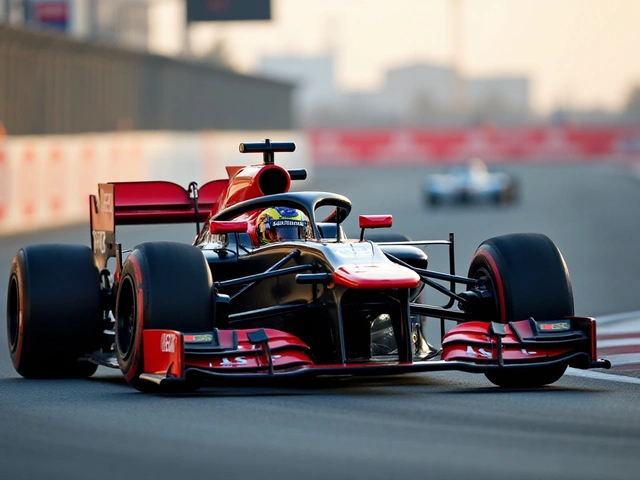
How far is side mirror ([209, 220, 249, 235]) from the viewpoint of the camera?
906cm

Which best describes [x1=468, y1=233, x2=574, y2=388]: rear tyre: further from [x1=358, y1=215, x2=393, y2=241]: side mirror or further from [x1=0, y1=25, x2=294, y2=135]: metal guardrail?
[x1=0, y1=25, x2=294, y2=135]: metal guardrail

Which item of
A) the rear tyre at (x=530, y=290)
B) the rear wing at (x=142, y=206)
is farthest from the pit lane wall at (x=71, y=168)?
the rear tyre at (x=530, y=290)

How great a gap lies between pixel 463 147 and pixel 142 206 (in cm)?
7434

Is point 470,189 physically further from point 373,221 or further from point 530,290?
point 530,290

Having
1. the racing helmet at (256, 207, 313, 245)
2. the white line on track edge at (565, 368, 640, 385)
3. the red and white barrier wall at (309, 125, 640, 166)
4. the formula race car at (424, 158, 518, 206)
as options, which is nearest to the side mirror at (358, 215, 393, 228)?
the racing helmet at (256, 207, 313, 245)

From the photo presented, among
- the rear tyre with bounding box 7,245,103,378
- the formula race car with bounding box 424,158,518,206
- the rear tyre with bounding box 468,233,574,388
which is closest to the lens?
the rear tyre with bounding box 468,233,574,388

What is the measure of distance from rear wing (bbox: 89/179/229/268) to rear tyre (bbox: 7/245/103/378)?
1.09 m

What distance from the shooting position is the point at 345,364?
791cm

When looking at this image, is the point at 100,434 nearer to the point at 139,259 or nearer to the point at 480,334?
the point at 139,259

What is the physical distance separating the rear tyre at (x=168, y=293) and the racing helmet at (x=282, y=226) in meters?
1.29

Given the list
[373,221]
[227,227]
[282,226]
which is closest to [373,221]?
[373,221]

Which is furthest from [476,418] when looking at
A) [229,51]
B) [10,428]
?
[229,51]

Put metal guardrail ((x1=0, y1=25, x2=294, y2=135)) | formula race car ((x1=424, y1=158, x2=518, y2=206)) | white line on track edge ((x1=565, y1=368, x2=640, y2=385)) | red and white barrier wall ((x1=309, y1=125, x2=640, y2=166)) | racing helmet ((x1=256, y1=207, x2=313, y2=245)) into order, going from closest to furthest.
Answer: white line on track edge ((x1=565, y1=368, x2=640, y2=385)) < racing helmet ((x1=256, y1=207, x2=313, y2=245)) < metal guardrail ((x1=0, y1=25, x2=294, y2=135)) < formula race car ((x1=424, y1=158, x2=518, y2=206)) < red and white barrier wall ((x1=309, y1=125, x2=640, y2=166))

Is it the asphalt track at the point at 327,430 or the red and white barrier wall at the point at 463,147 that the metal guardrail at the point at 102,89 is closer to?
the asphalt track at the point at 327,430
